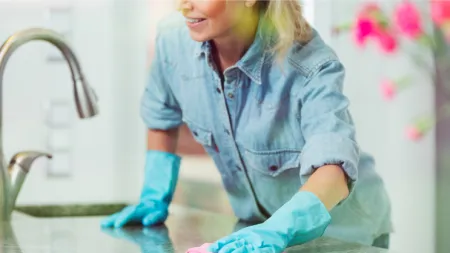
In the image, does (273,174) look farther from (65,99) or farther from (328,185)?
(65,99)

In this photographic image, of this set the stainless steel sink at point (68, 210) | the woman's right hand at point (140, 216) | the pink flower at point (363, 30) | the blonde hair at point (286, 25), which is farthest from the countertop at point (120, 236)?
the pink flower at point (363, 30)

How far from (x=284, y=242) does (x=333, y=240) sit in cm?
15

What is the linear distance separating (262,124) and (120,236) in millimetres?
215

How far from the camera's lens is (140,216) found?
1090 millimetres

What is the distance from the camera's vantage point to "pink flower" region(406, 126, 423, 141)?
1.43m

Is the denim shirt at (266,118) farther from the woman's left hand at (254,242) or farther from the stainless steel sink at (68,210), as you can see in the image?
the stainless steel sink at (68,210)

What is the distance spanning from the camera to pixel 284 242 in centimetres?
77

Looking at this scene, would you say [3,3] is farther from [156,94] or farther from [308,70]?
[308,70]

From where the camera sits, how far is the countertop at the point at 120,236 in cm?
86

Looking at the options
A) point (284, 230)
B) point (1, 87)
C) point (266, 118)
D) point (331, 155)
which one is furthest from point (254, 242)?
point (1, 87)

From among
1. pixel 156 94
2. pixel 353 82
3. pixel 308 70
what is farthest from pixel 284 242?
pixel 353 82

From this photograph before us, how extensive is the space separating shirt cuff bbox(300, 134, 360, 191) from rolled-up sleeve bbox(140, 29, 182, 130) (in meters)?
0.32

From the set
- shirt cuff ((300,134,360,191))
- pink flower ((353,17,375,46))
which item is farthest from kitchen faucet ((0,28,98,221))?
pink flower ((353,17,375,46))

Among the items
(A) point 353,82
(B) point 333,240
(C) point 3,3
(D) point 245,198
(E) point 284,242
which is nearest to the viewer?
(E) point 284,242
